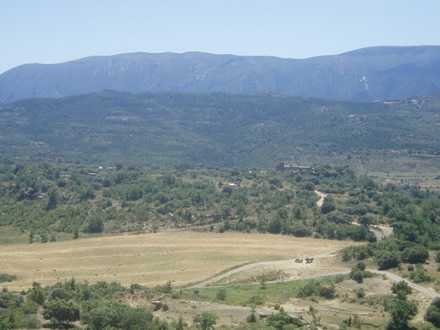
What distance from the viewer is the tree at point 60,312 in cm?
3600

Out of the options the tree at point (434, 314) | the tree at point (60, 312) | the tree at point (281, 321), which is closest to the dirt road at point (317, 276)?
the tree at point (434, 314)

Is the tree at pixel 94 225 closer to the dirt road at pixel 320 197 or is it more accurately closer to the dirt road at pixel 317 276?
the dirt road at pixel 317 276

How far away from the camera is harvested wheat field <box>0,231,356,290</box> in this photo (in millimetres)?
58094

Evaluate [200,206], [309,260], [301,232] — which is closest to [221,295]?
[309,260]

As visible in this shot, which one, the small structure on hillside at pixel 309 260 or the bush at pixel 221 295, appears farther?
the small structure on hillside at pixel 309 260

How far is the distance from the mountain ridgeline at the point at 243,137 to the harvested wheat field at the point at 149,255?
7665cm

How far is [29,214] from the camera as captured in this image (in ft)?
265

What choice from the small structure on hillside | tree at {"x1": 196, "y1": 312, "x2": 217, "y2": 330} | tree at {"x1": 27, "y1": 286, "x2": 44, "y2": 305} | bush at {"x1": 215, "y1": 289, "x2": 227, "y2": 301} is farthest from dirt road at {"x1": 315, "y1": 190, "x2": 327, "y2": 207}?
tree at {"x1": 196, "y1": 312, "x2": 217, "y2": 330}

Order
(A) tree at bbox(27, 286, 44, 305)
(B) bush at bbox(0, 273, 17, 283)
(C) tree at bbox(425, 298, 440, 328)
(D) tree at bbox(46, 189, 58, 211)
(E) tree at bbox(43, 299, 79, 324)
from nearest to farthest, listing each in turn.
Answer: (E) tree at bbox(43, 299, 79, 324) < (C) tree at bbox(425, 298, 440, 328) < (A) tree at bbox(27, 286, 44, 305) < (B) bush at bbox(0, 273, 17, 283) < (D) tree at bbox(46, 189, 58, 211)

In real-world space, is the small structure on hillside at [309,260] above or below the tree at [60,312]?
below

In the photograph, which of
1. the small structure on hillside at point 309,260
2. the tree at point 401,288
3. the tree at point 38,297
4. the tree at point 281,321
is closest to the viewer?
the tree at point 281,321

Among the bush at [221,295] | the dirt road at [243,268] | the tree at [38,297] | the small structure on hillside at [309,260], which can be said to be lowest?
the dirt road at [243,268]

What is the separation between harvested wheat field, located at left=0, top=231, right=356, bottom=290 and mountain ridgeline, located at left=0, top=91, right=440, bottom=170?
76652 millimetres

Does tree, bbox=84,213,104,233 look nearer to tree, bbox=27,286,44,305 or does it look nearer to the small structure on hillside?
the small structure on hillside
